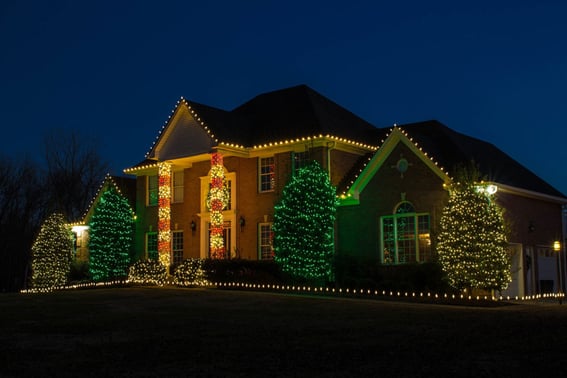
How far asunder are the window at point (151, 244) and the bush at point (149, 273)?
5086 mm

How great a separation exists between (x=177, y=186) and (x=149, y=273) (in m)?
5.79

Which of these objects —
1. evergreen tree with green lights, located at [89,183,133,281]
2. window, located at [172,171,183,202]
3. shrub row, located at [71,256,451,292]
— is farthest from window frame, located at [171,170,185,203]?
shrub row, located at [71,256,451,292]

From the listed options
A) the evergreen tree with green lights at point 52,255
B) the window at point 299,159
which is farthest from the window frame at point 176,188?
→ the window at point 299,159

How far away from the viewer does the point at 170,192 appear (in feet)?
109

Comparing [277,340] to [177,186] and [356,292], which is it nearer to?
[356,292]

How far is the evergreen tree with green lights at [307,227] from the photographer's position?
87.5ft

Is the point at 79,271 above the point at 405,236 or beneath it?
beneath

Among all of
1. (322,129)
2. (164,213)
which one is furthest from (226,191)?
(322,129)

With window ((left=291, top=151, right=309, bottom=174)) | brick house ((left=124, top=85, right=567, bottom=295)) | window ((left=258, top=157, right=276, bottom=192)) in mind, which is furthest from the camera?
window ((left=258, top=157, right=276, bottom=192))

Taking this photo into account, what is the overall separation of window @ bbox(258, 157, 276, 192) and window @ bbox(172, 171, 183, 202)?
4.76m

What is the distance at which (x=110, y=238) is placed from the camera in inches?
1357

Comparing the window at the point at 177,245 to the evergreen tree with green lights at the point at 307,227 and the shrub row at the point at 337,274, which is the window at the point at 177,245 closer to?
the shrub row at the point at 337,274

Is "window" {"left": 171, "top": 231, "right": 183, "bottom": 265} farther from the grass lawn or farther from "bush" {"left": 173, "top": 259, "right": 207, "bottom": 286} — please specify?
the grass lawn

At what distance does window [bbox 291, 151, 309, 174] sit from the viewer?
29734 millimetres
